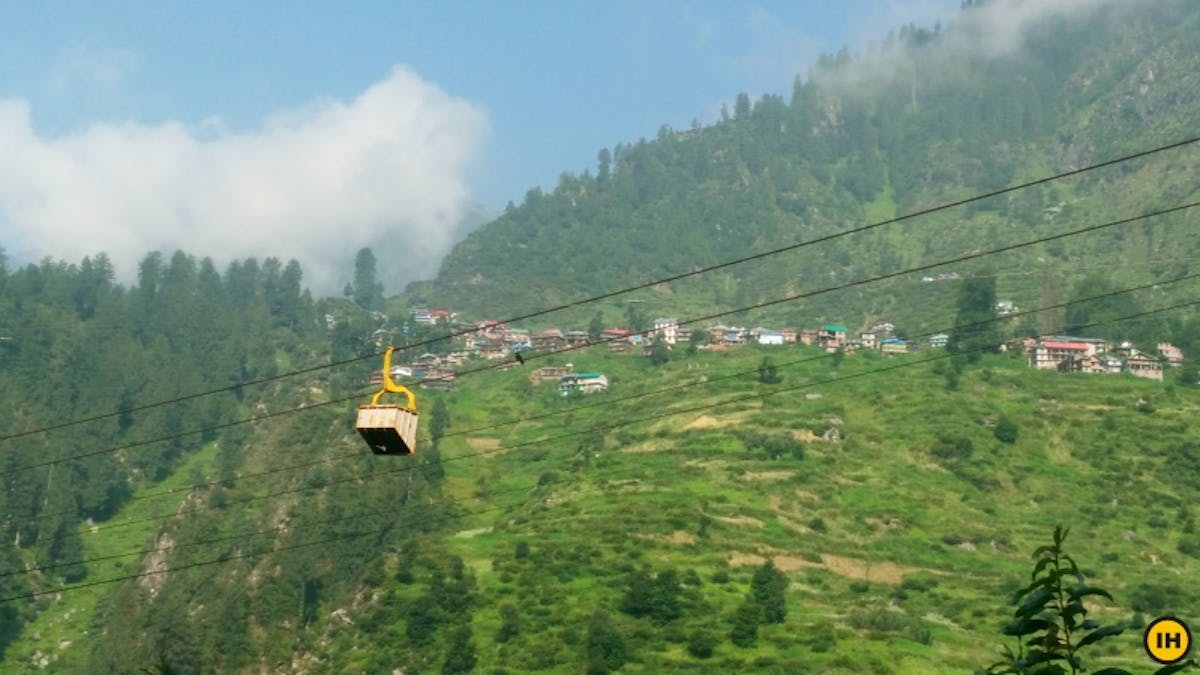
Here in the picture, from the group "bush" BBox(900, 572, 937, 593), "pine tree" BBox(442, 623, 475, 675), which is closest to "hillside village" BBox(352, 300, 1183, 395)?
"bush" BBox(900, 572, 937, 593)

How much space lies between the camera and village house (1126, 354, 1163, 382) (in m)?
128

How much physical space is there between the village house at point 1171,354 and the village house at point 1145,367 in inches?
53.5

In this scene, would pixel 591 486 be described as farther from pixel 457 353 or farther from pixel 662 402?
pixel 457 353

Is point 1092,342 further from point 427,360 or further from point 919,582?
point 427,360

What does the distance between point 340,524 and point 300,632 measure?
11.8m

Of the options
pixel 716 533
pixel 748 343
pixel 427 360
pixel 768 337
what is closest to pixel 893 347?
pixel 768 337

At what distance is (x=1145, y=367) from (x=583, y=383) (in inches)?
2031

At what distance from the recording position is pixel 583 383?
144000mm

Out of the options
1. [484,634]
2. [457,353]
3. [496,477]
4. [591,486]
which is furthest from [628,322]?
[484,634]

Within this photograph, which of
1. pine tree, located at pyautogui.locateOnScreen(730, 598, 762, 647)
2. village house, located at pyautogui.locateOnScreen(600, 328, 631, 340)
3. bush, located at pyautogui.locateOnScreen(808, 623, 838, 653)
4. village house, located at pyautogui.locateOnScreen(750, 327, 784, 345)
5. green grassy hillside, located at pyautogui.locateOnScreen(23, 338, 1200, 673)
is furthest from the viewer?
village house, located at pyautogui.locateOnScreen(600, 328, 631, 340)

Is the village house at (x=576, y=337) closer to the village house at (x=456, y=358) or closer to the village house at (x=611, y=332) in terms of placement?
the village house at (x=611, y=332)

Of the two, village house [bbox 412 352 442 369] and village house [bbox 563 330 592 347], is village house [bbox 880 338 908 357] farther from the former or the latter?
village house [bbox 412 352 442 369]

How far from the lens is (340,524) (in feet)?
332

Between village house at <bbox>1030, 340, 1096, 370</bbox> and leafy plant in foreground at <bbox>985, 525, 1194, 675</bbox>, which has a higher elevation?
village house at <bbox>1030, 340, 1096, 370</bbox>
